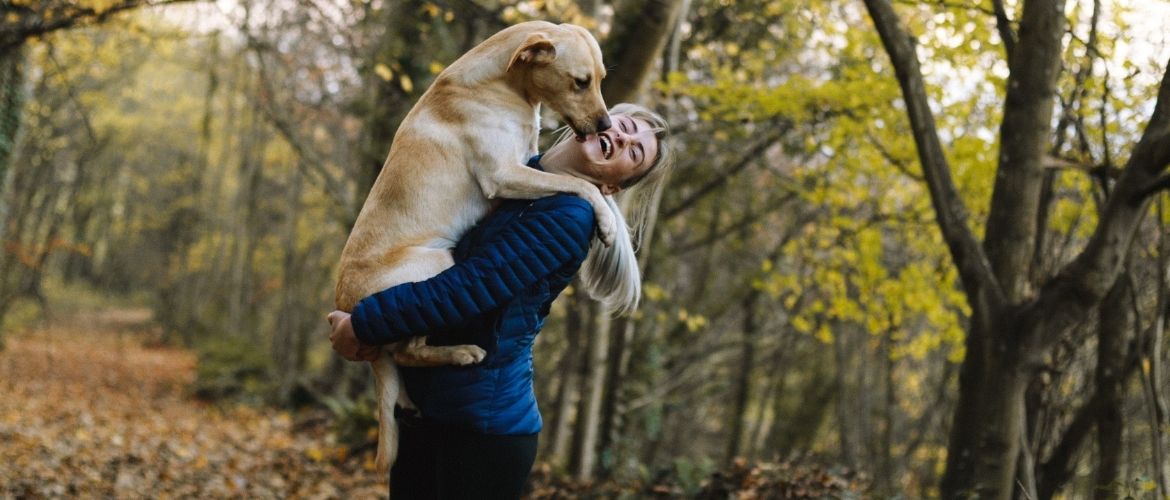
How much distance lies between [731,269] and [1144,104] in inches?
398

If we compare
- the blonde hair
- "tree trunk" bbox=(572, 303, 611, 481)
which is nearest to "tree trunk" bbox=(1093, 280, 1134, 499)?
"tree trunk" bbox=(572, 303, 611, 481)

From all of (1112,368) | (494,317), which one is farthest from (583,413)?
(494,317)

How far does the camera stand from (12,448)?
762 cm

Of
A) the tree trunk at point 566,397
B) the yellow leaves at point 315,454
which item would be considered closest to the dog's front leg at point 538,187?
the tree trunk at point 566,397

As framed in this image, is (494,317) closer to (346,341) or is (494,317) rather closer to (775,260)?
(346,341)

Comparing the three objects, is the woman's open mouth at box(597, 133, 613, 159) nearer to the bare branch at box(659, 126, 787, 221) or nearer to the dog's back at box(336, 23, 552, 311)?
the dog's back at box(336, 23, 552, 311)

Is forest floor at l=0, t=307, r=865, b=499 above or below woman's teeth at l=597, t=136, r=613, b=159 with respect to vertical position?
below

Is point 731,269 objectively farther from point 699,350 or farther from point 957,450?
point 957,450

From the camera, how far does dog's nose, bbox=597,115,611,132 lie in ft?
8.62

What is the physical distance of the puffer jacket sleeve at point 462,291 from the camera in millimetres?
2104

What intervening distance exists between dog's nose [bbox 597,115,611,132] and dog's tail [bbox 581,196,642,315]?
216 mm

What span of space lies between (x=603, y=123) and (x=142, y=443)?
8.45 metres

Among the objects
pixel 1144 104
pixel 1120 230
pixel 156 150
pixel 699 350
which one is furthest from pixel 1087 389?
pixel 156 150

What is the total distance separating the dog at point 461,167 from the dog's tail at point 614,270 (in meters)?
0.11
